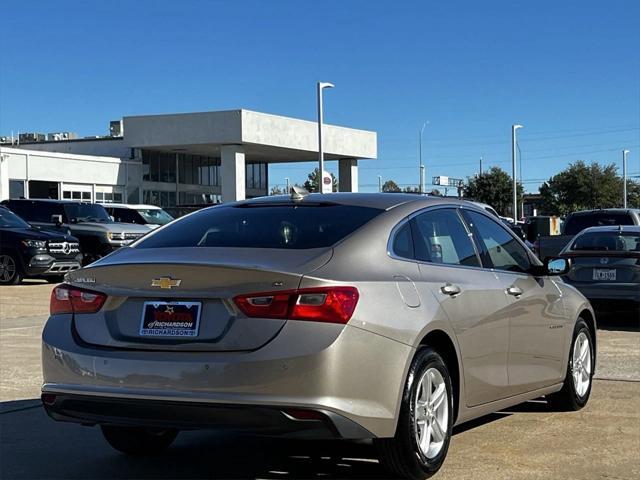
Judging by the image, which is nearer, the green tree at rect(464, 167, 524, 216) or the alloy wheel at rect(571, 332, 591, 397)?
the alloy wheel at rect(571, 332, 591, 397)

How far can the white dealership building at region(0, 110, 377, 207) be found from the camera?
38.7m

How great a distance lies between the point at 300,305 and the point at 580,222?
51.3 feet

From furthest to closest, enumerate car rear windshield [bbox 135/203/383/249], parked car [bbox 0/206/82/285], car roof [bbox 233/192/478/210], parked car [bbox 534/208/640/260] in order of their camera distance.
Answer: parked car [bbox 0/206/82/285]
parked car [bbox 534/208/640/260]
car roof [bbox 233/192/478/210]
car rear windshield [bbox 135/203/383/249]

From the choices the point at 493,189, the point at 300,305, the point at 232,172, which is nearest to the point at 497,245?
the point at 300,305

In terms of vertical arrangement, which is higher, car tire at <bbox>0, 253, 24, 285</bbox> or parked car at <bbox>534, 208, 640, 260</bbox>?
parked car at <bbox>534, 208, 640, 260</bbox>

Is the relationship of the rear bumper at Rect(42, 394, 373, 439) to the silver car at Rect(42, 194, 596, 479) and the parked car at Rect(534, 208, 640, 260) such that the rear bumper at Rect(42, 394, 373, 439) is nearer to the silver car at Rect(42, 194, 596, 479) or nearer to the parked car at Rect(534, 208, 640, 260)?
the silver car at Rect(42, 194, 596, 479)

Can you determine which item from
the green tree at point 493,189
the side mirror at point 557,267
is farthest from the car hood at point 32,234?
the green tree at point 493,189

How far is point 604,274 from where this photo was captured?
492 inches

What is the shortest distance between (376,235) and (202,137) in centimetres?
3709

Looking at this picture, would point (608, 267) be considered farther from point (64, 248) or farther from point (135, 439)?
point (64, 248)

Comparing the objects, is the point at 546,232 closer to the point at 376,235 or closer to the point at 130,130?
the point at 130,130

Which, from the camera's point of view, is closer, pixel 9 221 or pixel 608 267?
pixel 608 267

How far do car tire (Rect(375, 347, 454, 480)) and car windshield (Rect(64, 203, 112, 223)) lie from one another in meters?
19.6

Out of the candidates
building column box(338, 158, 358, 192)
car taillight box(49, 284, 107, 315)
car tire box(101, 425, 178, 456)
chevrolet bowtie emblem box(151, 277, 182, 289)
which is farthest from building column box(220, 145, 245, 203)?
chevrolet bowtie emblem box(151, 277, 182, 289)
